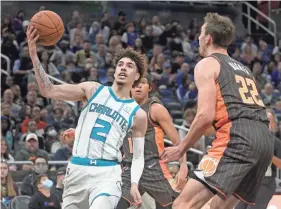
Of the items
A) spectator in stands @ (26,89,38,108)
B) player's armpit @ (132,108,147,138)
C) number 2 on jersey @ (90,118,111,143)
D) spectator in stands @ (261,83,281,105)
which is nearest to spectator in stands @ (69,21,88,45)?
spectator in stands @ (26,89,38,108)

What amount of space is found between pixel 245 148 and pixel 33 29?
2365 millimetres

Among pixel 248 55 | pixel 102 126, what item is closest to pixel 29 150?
pixel 102 126

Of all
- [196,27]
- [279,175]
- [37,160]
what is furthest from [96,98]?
[196,27]

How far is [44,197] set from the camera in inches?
472

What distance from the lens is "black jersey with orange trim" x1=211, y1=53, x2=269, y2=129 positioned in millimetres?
6688

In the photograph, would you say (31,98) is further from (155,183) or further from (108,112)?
(108,112)

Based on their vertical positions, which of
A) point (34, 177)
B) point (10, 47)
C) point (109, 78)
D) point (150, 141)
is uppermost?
point (10, 47)

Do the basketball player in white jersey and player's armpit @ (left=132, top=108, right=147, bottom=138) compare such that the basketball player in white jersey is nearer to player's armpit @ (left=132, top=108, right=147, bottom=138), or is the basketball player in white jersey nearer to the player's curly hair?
player's armpit @ (left=132, top=108, right=147, bottom=138)

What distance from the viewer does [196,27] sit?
75.0 feet

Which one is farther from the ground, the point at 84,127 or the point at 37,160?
the point at 84,127

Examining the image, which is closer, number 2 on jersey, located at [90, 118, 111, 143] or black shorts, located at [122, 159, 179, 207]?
number 2 on jersey, located at [90, 118, 111, 143]

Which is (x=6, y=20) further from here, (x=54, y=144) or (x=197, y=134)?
(x=197, y=134)

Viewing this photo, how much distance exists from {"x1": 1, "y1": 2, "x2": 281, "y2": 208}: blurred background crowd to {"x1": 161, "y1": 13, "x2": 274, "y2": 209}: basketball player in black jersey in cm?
576

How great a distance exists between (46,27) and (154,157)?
227 centimetres
